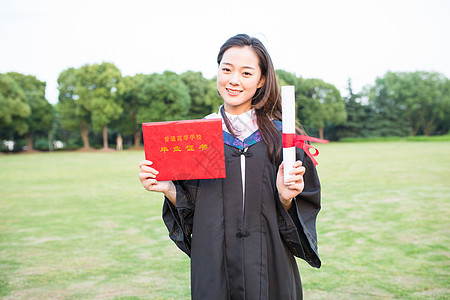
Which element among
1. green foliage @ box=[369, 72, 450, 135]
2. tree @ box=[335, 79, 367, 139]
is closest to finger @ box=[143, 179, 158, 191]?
tree @ box=[335, 79, 367, 139]

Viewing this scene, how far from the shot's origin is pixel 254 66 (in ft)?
7.18

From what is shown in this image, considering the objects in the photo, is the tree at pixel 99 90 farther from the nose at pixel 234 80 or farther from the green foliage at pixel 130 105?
the nose at pixel 234 80

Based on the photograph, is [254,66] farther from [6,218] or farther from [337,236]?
[6,218]

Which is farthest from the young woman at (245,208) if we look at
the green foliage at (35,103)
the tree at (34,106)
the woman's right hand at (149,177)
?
the green foliage at (35,103)

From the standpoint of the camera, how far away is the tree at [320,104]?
163ft

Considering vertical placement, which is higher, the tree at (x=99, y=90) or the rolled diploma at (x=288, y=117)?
the tree at (x=99, y=90)

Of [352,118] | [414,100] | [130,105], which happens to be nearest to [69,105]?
[130,105]

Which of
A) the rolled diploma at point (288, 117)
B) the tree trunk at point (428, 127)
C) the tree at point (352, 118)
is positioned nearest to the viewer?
the rolled diploma at point (288, 117)

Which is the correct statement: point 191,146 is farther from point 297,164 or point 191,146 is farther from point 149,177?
point 297,164

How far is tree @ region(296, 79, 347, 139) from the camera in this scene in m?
49.7

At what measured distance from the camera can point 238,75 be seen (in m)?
2.17

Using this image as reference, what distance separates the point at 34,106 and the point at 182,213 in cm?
4534

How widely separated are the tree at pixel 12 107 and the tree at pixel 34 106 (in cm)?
228

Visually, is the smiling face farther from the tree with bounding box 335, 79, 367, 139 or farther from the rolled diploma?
the tree with bounding box 335, 79, 367, 139
